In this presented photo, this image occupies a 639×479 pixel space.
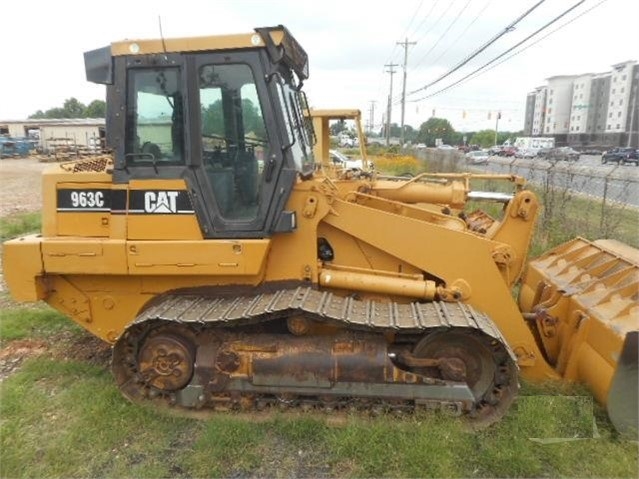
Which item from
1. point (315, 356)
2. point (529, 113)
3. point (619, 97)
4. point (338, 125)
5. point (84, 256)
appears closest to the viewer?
point (315, 356)

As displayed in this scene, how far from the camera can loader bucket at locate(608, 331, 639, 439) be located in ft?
11.9

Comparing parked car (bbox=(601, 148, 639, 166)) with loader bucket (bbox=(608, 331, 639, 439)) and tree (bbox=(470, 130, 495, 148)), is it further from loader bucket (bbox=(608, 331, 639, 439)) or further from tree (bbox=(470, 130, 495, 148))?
tree (bbox=(470, 130, 495, 148))

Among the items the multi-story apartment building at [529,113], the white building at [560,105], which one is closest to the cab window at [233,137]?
the white building at [560,105]

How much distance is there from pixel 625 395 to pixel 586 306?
83cm

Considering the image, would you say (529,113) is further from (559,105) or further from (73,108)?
(73,108)

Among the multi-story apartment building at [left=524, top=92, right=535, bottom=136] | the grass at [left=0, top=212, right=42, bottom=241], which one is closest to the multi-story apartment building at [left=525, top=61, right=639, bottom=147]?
the multi-story apartment building at [left=524, top=92, right=535, bottom=136]

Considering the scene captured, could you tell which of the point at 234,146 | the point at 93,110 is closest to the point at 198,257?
the point at 234,146

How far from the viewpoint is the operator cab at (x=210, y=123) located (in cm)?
397

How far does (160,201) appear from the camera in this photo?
13.6 ft

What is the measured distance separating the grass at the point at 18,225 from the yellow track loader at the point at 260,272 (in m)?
7.53

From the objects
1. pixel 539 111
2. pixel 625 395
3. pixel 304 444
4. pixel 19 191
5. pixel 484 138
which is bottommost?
pixel 19 191

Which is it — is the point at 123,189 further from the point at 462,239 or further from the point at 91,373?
the point at 462,239

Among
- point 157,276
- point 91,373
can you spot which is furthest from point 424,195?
point 91,373

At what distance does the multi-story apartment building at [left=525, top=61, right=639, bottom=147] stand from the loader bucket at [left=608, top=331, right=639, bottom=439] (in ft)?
240
